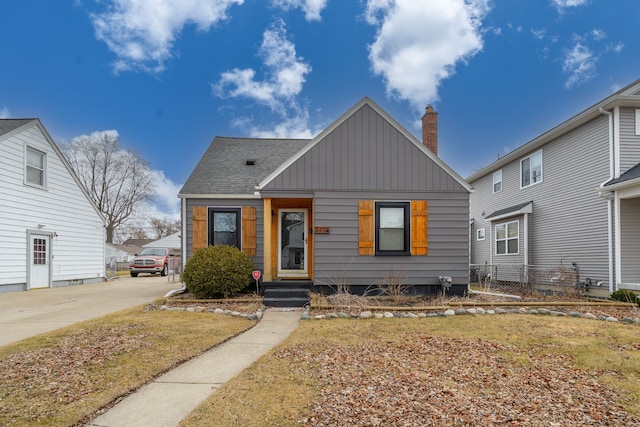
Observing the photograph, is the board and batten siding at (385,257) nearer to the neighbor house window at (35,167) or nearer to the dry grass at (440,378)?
the dry grass at (440,378)

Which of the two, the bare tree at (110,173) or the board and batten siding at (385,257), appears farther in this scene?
the bare tree at (110,173)

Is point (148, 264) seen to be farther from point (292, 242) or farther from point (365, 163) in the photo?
point (365, 163)

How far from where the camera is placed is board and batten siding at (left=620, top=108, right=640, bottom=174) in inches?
409

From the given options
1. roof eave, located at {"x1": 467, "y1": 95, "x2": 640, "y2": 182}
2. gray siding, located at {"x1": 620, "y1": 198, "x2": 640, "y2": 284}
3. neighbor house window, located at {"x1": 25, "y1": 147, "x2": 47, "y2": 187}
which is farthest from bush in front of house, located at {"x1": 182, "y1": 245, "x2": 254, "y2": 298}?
roof eave, located at {"x1": 467, "y1": 95, "x2": 640, "y2": 182}

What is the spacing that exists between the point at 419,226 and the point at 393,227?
697mm

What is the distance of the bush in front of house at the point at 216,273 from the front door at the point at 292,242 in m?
1.61

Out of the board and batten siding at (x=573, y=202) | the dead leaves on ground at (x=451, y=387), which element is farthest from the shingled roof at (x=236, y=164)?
the board and batten siding at (x=573, y=202)

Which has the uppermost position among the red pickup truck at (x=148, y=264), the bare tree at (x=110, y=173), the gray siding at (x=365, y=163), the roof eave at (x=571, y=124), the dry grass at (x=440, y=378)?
the bare tree at (x=110, y=173)

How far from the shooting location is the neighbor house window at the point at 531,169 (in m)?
14.1

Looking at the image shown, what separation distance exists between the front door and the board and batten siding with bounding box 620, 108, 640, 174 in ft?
30.1

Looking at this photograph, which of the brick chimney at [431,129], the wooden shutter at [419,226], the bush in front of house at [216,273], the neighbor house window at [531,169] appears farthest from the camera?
the neighbor house window at [531,169]

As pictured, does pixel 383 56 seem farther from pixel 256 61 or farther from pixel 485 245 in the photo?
pixel 485 245

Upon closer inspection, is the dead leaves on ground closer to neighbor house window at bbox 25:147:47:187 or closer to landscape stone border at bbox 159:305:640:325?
landscape stone border at bbox 159:305:640:325

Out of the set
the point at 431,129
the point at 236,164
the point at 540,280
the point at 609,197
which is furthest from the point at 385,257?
the point at 609,197
